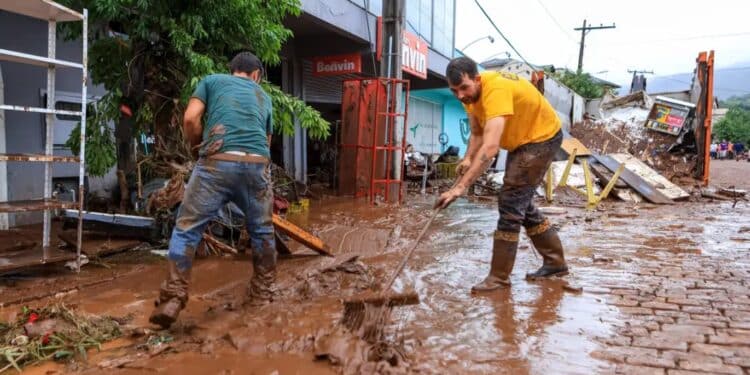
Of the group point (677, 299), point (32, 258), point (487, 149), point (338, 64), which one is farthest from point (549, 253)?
point (338, 64)

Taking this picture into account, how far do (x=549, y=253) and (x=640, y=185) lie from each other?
7.17 meters

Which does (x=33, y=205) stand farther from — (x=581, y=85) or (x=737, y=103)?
(x=737, y=103)

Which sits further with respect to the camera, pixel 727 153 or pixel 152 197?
pixel 727 153

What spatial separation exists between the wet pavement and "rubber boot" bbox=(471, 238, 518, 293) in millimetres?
100

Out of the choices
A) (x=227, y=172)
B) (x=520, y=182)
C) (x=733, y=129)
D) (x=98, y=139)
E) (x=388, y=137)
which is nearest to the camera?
(x=227, y=172)

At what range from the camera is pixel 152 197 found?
4.61m

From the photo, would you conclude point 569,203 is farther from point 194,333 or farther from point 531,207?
point 194,333

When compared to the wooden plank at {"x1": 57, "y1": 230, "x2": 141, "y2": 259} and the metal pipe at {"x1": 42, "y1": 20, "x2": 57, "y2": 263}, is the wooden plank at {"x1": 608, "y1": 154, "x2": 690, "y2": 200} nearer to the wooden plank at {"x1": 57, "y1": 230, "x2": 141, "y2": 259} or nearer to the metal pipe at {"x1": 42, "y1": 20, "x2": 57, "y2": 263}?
the wooden plank at {"x1": 57, "y1": 230, "x2": 141, "y2": 259}

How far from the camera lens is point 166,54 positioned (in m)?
5.24

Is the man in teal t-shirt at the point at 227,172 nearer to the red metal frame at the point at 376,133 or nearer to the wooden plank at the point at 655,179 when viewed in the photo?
the red metal frame at the point at 376,133

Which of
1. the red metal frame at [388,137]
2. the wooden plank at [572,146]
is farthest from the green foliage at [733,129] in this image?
the red metal frame at [388,137]

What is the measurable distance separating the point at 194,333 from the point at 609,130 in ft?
52.2

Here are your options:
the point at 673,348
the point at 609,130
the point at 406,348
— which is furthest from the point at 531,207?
the point at 609,130

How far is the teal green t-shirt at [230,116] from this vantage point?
314 centimetres
